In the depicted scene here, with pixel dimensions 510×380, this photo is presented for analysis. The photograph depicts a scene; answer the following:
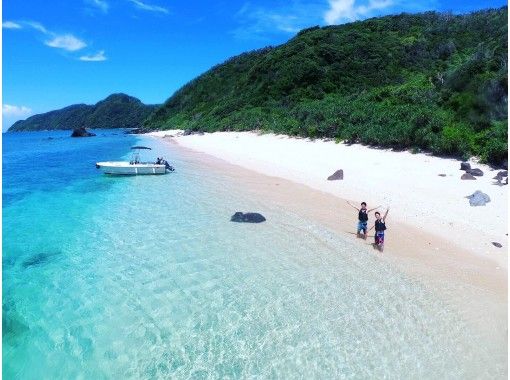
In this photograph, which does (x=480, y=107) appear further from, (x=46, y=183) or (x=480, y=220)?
(x=46, y=183)

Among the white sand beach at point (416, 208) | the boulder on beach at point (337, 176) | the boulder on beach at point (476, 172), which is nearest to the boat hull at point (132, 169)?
the white sand beach at point (416, 208)

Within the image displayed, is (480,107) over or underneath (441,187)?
over

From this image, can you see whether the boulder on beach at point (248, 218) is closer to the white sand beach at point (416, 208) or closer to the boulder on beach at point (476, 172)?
the white sand beach at point (416, 208)

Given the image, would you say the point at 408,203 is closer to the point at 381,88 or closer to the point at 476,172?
the point at 476,172

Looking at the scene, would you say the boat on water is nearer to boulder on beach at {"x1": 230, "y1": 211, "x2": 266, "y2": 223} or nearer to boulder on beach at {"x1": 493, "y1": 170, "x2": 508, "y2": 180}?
boulder on beach at {"x1": 230, "y1": 211, "x2": 266, "y2": 223}

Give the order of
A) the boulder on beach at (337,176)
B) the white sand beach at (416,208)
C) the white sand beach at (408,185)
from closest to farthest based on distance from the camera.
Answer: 1. the white sand beach at (416,208)
2. the white sand beach at (408,185)
3. the boulder on beach at (337,176)

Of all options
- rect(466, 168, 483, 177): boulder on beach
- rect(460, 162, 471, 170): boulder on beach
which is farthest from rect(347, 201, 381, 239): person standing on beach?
rect(460, 162, 471, 170): boulder on beach

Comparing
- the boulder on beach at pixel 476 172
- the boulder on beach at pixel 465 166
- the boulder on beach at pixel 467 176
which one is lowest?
the boulder on beach at pixel 467 176

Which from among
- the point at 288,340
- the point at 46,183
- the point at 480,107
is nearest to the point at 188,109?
the point at 46,183
